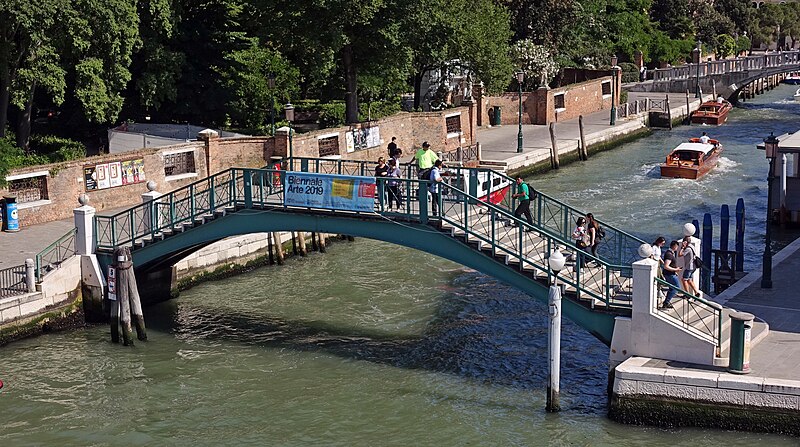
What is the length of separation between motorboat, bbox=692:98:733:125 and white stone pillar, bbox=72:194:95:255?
160 ft

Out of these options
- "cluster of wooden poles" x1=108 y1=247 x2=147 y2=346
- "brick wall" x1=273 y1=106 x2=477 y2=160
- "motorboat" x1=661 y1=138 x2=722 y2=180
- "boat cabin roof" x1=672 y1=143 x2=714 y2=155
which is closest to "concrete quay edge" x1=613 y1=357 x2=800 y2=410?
"cluster of wooden poles" x1=108 y1=247 x2=147 y2=346

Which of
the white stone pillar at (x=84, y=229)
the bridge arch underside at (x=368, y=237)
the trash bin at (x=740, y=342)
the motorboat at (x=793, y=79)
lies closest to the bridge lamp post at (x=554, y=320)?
the bridge arch underside at (x=368, y=237)

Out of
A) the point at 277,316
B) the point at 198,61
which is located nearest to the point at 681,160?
the point at 198,61

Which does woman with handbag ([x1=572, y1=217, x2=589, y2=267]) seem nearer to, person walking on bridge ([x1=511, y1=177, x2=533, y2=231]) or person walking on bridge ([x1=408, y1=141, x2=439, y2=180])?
person walking on bridge ([x1=511, y1=177, x2=533, y2=231])

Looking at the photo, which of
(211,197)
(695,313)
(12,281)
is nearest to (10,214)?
(12,281)

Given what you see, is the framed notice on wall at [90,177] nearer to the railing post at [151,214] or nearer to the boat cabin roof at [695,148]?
the railing post at [151,214]

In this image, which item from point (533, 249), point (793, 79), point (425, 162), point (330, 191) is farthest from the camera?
point (793, 79)

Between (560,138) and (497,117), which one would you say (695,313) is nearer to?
(560,138)

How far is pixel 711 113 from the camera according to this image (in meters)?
73.0

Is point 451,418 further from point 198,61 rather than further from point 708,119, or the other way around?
point 708,119

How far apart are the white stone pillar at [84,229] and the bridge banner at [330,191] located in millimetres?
5109

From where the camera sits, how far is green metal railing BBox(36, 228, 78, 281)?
30.3 m

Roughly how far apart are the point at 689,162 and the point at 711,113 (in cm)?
2203

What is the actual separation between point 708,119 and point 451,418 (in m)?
52.1
